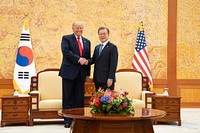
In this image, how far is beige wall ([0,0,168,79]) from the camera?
889 cm

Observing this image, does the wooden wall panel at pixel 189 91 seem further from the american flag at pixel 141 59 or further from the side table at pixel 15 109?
the side table at pixel 15 109

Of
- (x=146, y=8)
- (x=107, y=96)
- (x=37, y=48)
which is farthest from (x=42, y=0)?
(x=107, y=96)

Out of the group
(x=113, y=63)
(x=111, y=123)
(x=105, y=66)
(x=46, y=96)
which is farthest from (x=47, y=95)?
(x=111, y=123)

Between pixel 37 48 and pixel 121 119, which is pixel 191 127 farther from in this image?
pixel 37 48

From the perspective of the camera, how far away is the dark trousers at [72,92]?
6066mm

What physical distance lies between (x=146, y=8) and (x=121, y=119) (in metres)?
6.02

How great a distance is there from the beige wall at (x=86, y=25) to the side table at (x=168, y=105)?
2335 mm

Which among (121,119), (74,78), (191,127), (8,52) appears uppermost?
(8,52)

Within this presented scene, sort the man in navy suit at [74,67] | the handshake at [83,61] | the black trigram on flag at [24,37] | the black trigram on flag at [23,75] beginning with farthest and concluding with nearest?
1. the black trigram on flag at [24,37]
2. the black trigram on flag at [23,75]
3. the man in navy suit at [74,67]
4. the handshake at [83,61]

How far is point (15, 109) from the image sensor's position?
659 centimetres

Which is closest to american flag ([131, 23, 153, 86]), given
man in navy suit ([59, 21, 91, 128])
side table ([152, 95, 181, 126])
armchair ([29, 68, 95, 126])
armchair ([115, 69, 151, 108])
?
armchair ([115, 69, 151, 108])

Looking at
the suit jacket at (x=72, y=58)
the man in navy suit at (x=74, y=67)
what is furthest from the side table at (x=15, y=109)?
the suit jacket at (x=72, y=58)

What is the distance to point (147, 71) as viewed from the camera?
8.85 m

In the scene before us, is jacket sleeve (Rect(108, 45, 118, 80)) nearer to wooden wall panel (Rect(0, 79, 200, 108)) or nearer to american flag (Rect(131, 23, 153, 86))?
american flag (Rect(131, 23, 153, 86))
